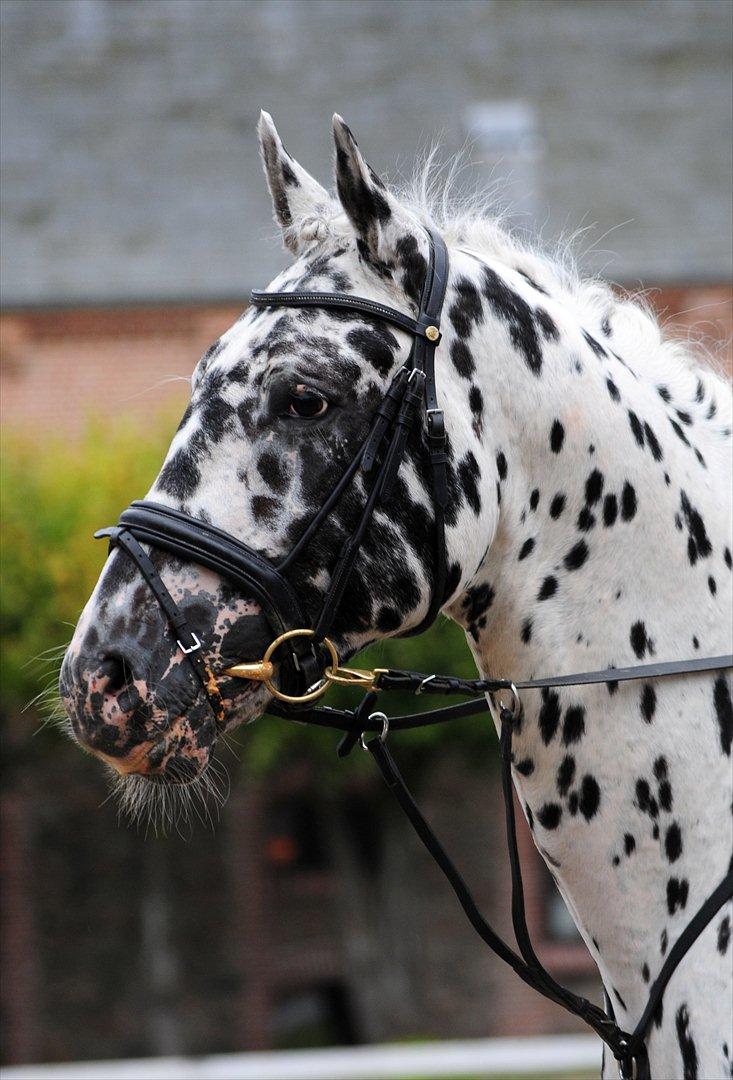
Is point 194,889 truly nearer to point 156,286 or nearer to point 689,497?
point 156,286

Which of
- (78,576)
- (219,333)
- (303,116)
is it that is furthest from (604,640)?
(303,116)

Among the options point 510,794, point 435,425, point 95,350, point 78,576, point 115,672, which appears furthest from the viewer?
point 95,350

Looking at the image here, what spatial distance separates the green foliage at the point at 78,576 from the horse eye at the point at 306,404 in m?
7.03

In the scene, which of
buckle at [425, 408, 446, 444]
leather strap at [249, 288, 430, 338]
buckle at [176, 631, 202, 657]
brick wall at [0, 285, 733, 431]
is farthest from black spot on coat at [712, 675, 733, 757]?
brick wall at [0, 285, 733, 431]

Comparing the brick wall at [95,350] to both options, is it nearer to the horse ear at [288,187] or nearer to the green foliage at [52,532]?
the green foliage at [52,532]

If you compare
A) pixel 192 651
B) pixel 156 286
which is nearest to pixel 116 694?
pixel 192 651

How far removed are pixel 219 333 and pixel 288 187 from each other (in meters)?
12.1

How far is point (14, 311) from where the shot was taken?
46.7 feet

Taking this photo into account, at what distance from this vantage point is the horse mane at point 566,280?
260 centimetres

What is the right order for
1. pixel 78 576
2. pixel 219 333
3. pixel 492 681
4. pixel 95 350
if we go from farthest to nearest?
pixel 95 350
pixel 219 333
pixel 78 576
pixel 492 681

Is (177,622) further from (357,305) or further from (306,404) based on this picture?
(357,305)

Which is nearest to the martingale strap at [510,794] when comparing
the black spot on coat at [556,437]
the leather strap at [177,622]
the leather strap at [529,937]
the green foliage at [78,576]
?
the leather strap at [529,937]

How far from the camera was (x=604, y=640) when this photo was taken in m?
2.38

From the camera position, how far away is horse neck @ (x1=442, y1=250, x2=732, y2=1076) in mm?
2363
